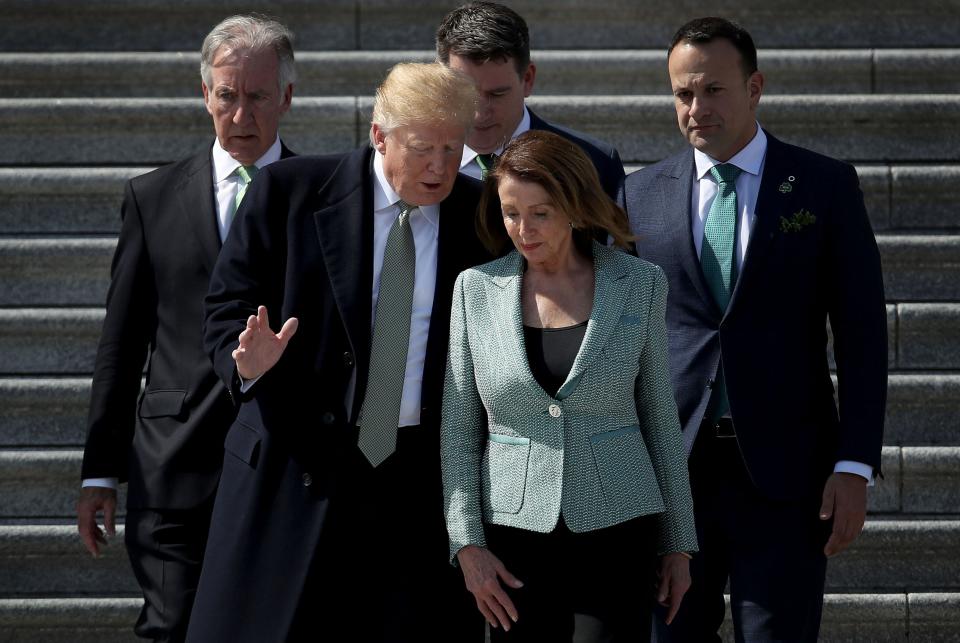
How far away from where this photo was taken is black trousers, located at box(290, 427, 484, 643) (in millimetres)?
3254

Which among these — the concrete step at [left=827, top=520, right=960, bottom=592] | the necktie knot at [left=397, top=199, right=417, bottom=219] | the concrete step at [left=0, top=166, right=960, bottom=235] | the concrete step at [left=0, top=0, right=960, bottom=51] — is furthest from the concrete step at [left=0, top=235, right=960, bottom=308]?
the necktie knot at [left=397, top=199, right=417, bottom=219]

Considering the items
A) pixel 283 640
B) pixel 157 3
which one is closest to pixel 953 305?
pixel 283 640

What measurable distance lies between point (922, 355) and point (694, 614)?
193 cm

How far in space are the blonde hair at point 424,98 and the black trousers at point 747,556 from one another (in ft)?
3.35

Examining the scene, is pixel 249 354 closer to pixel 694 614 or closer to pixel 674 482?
pixel 674 482

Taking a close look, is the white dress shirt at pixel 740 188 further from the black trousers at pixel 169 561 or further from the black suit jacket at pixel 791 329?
the black trousers at pixel 169 561

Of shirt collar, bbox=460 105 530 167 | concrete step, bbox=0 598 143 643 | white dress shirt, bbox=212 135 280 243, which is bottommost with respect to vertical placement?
concrete step, bbox=0 598 143 643

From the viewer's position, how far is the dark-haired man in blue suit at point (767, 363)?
3.54 meters

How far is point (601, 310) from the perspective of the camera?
3.13m

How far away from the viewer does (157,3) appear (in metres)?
6.08

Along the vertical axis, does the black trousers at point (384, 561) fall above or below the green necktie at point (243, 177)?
below

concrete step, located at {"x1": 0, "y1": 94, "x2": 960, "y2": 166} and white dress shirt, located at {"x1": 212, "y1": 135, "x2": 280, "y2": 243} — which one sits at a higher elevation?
concrete step, located at {"x1": 0, "y1": 94, "x2": 960, "y2": 166}

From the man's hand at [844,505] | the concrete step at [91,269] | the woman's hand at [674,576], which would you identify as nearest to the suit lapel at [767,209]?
the man's hand at [844,505]

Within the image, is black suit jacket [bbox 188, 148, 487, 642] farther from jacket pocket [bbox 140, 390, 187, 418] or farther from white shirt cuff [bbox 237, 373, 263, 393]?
jacket pocket [bbox 140, 390, 187, 418]
